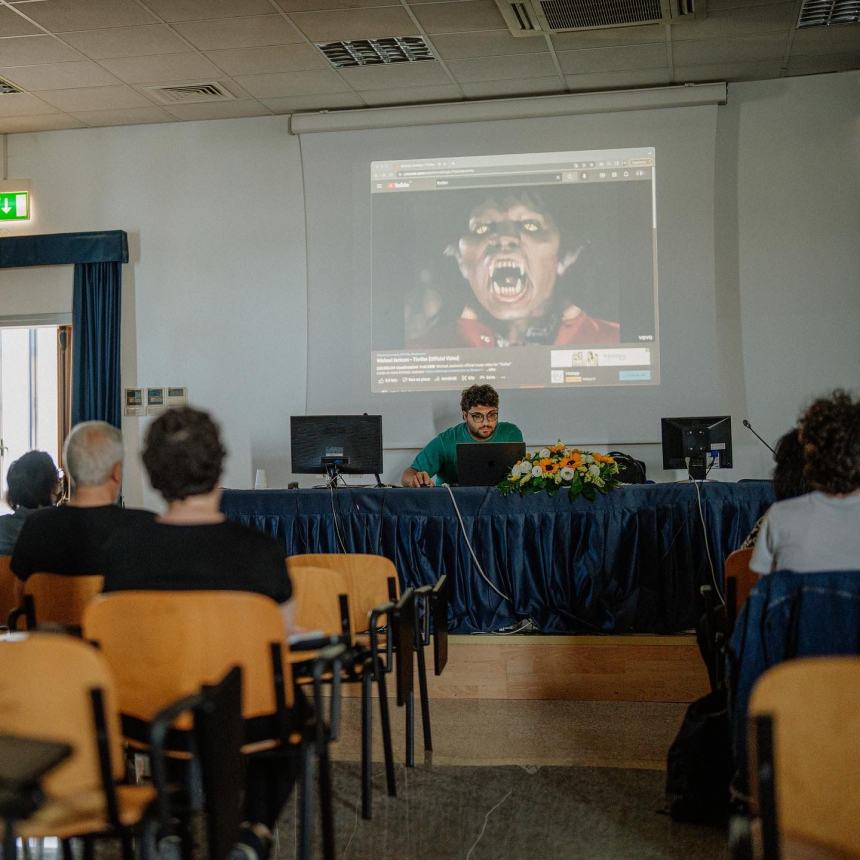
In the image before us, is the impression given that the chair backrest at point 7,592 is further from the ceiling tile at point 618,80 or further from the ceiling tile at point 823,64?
the ceiling tile at point 823,64

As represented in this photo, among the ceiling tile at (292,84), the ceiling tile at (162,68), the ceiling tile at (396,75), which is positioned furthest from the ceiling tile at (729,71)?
Result: the ceiling tile at (162,68)

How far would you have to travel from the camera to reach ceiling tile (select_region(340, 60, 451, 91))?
19.6 feet

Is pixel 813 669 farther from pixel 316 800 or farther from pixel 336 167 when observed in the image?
pixel 336 167

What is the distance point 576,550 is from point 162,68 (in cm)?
386

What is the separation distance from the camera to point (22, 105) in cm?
657

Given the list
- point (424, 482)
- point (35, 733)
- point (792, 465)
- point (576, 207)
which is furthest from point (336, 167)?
point (35, 733)

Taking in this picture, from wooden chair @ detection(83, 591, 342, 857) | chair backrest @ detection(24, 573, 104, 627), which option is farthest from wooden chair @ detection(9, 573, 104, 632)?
wooden chair @ detection(83, 591, 342, 857)

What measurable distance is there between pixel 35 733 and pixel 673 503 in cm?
323

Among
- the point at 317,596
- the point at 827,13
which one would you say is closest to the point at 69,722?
the point at 317,596

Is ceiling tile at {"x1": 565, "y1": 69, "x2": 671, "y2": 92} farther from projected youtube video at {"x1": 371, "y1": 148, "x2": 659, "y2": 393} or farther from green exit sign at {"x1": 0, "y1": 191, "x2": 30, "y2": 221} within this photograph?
green exit sign at {"x1": 0, "y1": 191, "x2": 30, "y2": 221}

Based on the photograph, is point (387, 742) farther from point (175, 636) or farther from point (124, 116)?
point (124, 116)

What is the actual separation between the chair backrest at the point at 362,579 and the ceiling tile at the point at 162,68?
3.72m

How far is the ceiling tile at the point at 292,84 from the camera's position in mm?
6117

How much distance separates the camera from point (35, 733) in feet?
5.57
